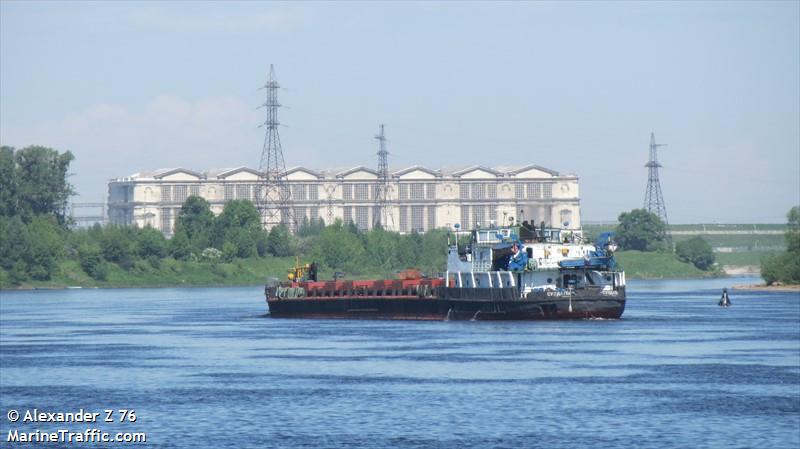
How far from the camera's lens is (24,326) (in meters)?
120

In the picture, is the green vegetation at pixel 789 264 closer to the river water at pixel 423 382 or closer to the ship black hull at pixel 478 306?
the river water at pixel 423 382

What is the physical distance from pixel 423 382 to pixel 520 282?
41.4 m

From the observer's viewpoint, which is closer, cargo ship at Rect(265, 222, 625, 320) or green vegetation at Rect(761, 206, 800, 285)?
cargo ship at Rect(265, 222, 625, 320)

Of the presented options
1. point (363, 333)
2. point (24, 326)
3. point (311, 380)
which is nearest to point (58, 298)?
point (24, 326)

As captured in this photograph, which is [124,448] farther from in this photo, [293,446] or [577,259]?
[577,259]

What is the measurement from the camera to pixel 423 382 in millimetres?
70250

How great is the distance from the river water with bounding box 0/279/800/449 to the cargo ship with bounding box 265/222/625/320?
1860 millimetres

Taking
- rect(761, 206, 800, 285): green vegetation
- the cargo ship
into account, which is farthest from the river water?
rect(761, 206, 800, 285): green vegetation

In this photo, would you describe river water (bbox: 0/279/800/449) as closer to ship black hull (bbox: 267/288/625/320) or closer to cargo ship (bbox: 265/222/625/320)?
ship black hull (bbox: 267/288/625/320)

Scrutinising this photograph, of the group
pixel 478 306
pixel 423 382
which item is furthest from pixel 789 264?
pixel 423 382

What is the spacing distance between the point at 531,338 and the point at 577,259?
1642 cm

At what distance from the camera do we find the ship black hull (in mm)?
108938

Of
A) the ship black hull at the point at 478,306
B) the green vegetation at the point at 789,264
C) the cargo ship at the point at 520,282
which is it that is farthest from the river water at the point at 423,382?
the green vegetation at the point at 789,264

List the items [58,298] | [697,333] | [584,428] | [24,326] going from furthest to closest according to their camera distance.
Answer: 1. [58,298]
2. [24,326]
3. [697,333]
4. [584,428]
